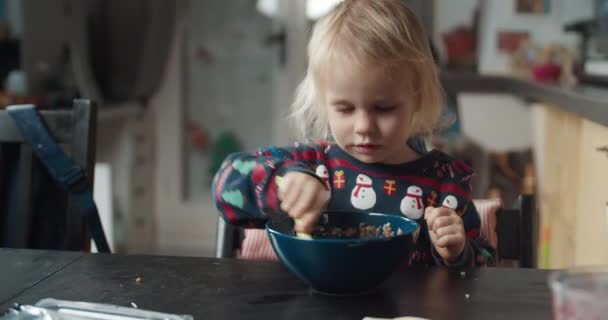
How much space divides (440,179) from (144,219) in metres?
2.98

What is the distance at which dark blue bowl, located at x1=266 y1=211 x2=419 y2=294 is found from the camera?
77 centimetres

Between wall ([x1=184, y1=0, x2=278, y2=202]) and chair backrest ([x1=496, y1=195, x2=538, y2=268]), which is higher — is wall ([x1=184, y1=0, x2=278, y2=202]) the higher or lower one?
the higher one

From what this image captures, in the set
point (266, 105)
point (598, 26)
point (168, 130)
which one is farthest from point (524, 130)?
point (168, 130)

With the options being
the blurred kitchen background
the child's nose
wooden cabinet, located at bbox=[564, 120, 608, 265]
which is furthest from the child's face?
the blurred kitchen background

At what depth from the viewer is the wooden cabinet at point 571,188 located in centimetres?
178

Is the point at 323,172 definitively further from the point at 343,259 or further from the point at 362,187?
the point at 343,259

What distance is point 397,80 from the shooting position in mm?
1031

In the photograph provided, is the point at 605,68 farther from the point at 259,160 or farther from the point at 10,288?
the point at 10,288

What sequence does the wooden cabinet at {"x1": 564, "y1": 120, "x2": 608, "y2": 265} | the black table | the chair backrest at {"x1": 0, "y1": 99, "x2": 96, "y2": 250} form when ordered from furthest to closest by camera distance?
the wooden cabinet at {"x1": 564, "y1": 120, "x2": 608, "y2": 265}
the chair backrest at {"x1": 0, "y1": 99, "x2": 96, "y2": 250}
the black table

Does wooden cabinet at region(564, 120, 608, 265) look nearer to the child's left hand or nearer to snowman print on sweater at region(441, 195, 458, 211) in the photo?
snowman print on sweater at region(441, 195, 458, 211)

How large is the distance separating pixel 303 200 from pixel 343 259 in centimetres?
11

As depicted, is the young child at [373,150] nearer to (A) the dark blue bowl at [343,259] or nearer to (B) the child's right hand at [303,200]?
(B) the child's right hand at [303,200]

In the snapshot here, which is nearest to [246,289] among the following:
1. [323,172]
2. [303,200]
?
[303,200]

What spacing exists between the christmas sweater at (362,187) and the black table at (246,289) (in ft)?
0.49
